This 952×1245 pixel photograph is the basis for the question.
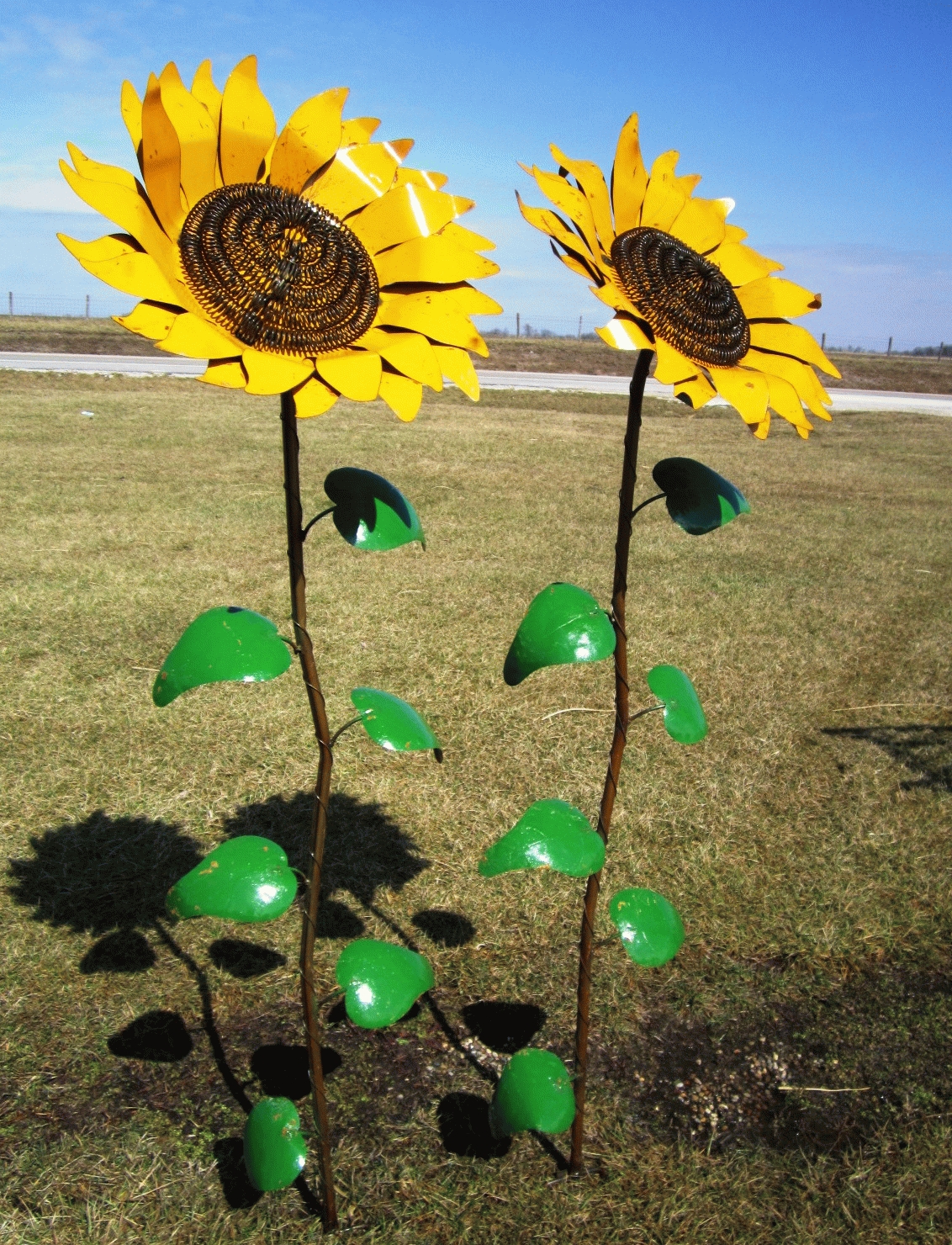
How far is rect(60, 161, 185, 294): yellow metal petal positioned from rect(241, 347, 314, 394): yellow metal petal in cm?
10

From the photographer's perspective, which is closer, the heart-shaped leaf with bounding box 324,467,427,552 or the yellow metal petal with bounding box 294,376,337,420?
the yellow metal petal with bounding box 294,376,337,420

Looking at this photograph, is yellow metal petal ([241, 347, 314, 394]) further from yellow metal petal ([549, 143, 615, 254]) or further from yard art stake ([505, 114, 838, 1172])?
yellow metal petal ([549, 143, 615, 254])

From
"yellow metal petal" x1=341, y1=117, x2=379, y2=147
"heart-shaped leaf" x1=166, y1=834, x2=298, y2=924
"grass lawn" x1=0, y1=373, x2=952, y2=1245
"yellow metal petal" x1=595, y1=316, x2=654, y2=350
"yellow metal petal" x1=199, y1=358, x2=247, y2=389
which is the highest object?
"yellow metal petal" x1=341, y1=117, x2=379, y2=147

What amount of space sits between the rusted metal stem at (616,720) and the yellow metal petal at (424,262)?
0.28 meters

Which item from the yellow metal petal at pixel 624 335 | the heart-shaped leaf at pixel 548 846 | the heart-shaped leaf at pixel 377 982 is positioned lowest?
the heart-shaped leaf at pixel 377 982

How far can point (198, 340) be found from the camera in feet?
3.81

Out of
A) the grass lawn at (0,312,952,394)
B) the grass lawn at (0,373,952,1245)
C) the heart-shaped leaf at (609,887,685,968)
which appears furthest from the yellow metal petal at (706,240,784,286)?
the grass lawn at (0,312,952,394)

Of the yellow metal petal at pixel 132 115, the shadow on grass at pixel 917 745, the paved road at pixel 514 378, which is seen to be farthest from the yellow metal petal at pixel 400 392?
the paved road at pixel 514 378

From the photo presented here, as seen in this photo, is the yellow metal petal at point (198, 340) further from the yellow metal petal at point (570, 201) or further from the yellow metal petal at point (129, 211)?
the yellow metal petal at point (570, 201)

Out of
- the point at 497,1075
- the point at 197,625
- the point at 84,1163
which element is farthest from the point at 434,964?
the point at 197,625

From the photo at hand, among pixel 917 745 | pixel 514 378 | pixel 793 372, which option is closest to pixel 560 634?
pixel 793 372

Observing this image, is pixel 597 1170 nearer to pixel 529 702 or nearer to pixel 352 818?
pixel 352 818

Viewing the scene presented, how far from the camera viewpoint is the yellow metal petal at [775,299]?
148 cm

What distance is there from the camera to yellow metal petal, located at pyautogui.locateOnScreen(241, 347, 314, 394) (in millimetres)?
1166
